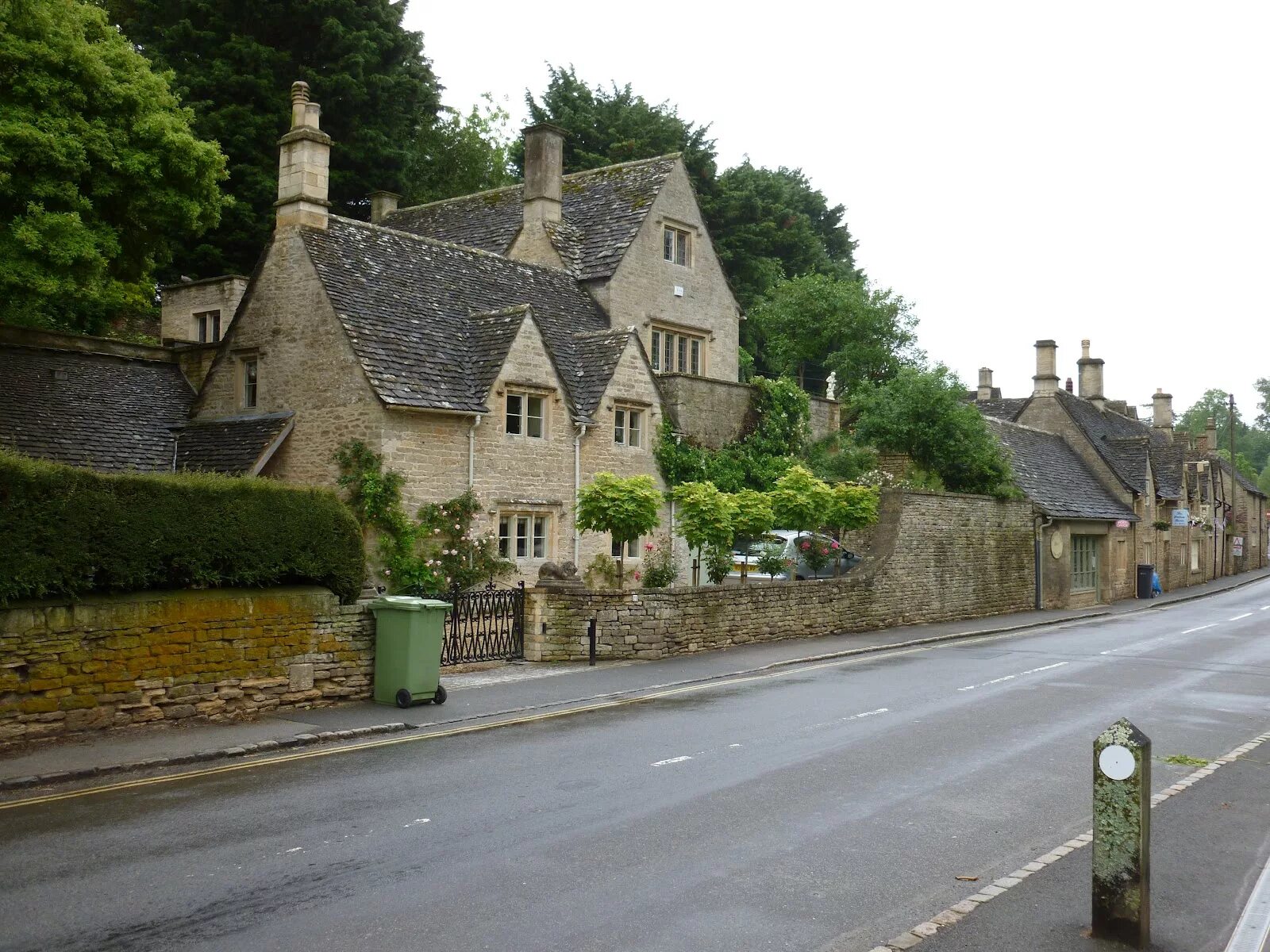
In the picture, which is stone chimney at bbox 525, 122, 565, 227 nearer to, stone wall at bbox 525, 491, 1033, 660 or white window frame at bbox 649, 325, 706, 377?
white window frame at bbox 649, 325, 706, 377

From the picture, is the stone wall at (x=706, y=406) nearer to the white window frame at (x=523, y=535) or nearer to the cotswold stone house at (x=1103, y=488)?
the white window frame at (x=523, y=535)

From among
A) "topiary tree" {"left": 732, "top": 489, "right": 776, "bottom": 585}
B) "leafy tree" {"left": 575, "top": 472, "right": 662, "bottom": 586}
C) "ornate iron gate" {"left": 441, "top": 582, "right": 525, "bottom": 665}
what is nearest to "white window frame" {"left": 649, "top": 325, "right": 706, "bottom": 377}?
"topiary tree" {"left": 732, "top": 489, "right": 776, "bottom": 585}

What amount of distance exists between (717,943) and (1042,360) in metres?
50.1

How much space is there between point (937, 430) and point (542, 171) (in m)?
13.6

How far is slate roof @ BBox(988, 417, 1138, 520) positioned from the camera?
39188 millimetres

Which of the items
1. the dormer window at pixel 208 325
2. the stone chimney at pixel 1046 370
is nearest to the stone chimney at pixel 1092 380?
the stone chimney at pixel 1046 370

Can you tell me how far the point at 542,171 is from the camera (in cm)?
3322

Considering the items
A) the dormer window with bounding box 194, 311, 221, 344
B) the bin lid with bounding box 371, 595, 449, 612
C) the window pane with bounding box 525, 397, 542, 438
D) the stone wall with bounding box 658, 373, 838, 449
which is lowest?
the bin lid with bounding box 371, 595, 449, 612

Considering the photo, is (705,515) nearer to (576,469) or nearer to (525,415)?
(576,469)

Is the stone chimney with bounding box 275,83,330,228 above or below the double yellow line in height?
above

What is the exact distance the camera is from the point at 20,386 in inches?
939

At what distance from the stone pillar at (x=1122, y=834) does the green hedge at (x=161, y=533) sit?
33.2 feet

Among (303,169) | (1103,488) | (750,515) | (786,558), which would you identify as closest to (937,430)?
(786,558)

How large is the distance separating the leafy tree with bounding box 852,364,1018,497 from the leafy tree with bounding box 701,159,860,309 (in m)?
18.0
